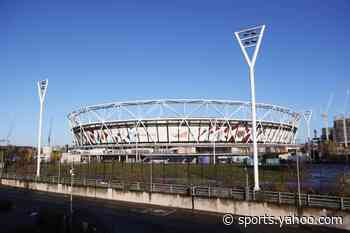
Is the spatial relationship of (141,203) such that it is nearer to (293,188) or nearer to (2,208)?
(2,208)

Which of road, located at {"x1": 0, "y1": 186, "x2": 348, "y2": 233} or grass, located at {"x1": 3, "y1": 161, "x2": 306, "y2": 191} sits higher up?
grass, located at {"x1": 3, "y1": 161, "x2": 306, "y2": 191}

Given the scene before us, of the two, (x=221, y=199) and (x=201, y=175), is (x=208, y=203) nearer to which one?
(x=221, y=199)

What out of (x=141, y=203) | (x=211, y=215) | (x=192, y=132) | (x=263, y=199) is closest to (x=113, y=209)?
(x=141, y=203)

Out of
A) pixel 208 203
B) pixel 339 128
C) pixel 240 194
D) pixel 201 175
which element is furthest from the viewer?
pixel 339 128

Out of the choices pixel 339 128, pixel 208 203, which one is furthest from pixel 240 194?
pixel 339 128

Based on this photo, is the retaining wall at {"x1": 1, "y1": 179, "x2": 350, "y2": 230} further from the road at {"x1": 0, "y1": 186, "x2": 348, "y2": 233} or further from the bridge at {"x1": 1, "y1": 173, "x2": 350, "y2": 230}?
the road at {"x1": 0, "y1": 186, "x2": 348, "y2": 233}

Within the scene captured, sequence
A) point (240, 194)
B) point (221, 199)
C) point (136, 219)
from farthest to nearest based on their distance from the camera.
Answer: point (240, 194)
point (221, 199)
point (136, 219)

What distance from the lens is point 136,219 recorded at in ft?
57.4

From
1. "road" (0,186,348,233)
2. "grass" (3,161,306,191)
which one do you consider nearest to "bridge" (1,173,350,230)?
"road" (0,186,348,233)

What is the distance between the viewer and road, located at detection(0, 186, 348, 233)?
1501cm

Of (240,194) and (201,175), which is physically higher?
(240,194)

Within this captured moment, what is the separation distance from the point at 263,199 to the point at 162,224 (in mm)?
5919

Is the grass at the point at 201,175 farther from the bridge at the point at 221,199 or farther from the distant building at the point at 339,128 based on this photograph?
the distant building at the point at 339,128

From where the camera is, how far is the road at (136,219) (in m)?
15.0
